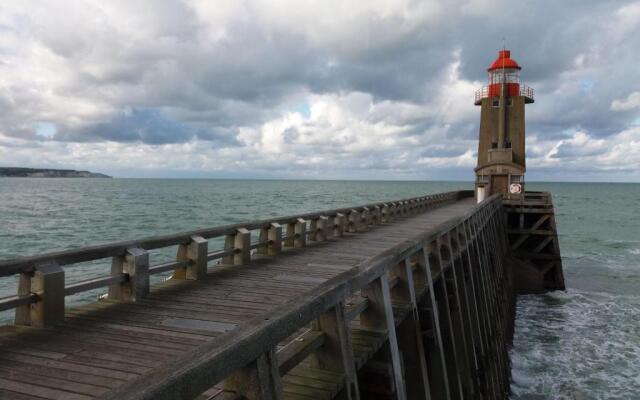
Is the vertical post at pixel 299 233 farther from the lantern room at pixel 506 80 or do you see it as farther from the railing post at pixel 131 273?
the lantern room at pixel 506 80

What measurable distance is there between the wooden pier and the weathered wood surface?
2 cm

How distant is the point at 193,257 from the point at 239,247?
1678 millimetres

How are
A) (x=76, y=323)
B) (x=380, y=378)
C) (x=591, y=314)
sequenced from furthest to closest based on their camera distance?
(x=591, y=314)
(x=76, y=323)
(x=380, y=378)

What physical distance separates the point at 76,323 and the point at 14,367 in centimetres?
146

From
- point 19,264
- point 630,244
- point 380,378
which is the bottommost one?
point 630,244

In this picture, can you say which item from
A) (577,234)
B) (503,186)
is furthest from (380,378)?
(577,234)

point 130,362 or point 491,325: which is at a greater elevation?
point 130,362

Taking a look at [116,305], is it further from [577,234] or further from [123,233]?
[577,234]

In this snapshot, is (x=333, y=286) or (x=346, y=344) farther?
(x=346, y=344)

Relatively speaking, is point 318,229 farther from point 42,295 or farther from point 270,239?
point 42,295

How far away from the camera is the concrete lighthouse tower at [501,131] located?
3822 centimetres

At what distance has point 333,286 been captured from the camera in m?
4.02

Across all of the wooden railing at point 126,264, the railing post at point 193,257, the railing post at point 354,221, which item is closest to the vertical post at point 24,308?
the wooden railing at point 126,264

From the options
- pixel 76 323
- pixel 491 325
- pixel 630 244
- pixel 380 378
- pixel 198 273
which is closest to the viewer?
pixel 380 378
